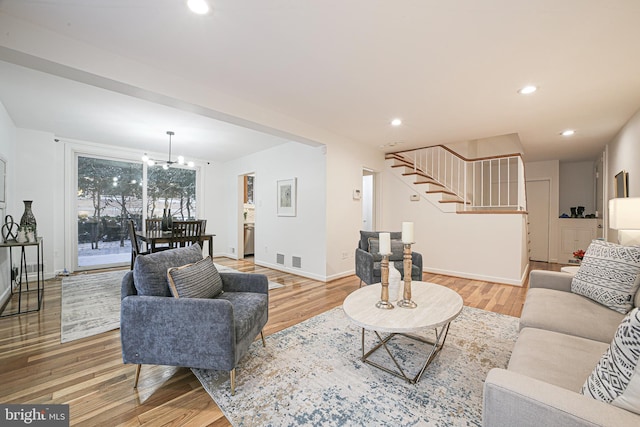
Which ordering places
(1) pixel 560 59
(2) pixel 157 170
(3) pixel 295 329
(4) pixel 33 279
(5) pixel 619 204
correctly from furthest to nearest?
(2) pixel 157 170, (4) pixel 33 279, (3) pixel 295 329, (5) pixel 619 204, (1) pixel 560 59

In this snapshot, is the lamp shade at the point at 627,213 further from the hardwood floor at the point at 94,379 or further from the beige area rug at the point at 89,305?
the beige area rug at the point at 89,305

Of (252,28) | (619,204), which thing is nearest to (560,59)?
(619,204)

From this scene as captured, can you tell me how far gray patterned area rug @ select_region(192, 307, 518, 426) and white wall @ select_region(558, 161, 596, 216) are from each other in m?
6.01

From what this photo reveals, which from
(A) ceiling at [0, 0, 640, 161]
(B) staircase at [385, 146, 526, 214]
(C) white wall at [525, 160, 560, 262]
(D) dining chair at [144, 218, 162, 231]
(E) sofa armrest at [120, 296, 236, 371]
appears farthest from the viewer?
(C) white wall at [525, 160, 560, 262]

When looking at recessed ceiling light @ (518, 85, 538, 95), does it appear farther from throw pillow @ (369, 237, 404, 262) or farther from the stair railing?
the stair railing

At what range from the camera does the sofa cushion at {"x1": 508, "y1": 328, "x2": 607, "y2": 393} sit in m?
1.11

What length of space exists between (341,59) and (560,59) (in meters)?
1.80

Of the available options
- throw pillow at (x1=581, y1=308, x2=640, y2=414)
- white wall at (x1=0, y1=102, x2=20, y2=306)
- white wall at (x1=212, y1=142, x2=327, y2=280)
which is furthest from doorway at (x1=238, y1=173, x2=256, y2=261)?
throw pillow at (x1=581, y1=308, x2=640, y2=414)

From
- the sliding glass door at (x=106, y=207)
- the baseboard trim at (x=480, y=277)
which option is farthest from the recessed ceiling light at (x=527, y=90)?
the sliding glass door at (x=106, y=207)

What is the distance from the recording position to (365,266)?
3422 millimetres

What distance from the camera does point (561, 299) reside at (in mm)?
1972

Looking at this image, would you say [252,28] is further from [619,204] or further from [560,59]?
[619,204]

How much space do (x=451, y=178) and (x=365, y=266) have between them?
306 cm

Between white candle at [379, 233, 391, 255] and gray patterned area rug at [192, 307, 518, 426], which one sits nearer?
gray patterned area rug at [192, 307, 518, 426]
